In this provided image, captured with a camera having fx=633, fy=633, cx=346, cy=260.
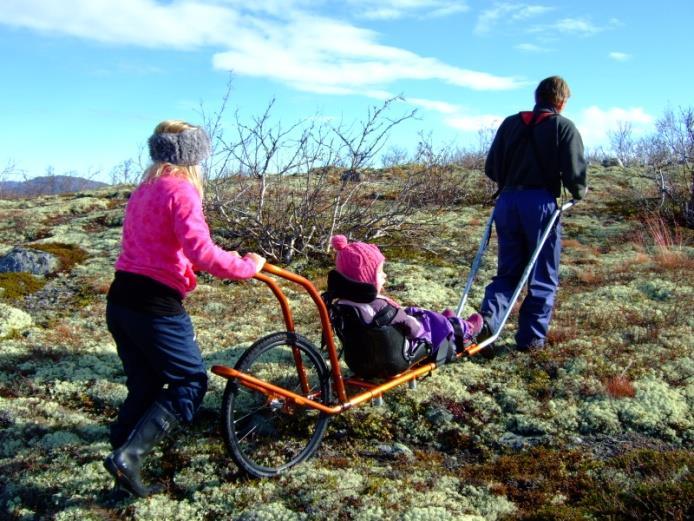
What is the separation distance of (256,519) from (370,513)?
627 millimetres

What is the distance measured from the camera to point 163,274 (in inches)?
142

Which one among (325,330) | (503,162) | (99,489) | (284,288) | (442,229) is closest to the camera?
(99,489)

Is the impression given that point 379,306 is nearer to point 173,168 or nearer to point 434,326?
point 434,326

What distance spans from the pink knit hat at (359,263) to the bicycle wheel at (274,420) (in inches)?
21.8

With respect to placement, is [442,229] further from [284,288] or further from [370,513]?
[370,513]

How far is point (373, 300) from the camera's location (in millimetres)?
4270

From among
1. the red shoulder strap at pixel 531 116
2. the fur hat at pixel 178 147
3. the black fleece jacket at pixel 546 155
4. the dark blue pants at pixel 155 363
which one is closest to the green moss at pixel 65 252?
the dark blue pants at pixel 155 363

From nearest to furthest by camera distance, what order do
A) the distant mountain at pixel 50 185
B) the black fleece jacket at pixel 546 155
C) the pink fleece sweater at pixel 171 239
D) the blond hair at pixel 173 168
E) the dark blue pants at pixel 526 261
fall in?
the pink fleece sweater at pixel 171 239
the blond hair at pixel 173 168
the black fleece jacket at pixel 546 155
the dark blue pants at pixel 526 261
the distant mountain at pixel 50 185

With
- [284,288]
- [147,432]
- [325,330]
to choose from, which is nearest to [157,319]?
[147,432]

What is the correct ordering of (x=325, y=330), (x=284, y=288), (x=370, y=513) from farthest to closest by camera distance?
(x=284, y=288), (x=325, y=330), (x=370, y=513)

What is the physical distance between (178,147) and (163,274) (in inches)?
28.6

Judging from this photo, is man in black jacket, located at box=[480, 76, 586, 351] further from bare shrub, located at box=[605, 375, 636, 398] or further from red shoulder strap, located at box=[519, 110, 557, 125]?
bare shrub, located at box=[605, 375, 636, 398]

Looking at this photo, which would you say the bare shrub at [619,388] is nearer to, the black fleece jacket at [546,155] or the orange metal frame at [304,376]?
the orange metal frame at [304,376]

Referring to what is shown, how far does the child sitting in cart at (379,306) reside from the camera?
4227mm
